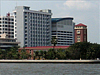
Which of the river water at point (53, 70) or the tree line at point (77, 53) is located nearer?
the river water at point (53, 70)

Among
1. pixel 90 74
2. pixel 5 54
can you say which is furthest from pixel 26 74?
A: pixel 5 54

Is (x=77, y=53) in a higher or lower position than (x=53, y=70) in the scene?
higher

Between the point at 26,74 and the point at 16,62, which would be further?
the point at 16,62

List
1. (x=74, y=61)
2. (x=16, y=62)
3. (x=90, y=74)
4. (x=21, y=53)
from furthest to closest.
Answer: (x=21, y=53), (x=16, y=62), (x=74, y=61), (x=90, y=74)

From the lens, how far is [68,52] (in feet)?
578

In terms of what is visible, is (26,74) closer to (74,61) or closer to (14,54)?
(74,61)

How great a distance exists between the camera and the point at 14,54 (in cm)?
A: 18875

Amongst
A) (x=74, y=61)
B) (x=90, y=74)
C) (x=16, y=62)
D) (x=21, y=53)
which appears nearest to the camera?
(x=90, y=74)

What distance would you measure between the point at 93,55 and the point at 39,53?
2837cm

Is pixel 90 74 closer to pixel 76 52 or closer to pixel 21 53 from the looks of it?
pixel 76 52

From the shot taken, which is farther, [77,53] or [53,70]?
[77,53]

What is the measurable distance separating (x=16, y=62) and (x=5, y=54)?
73.8 feet

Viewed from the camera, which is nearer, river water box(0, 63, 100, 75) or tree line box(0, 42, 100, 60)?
river water box(0, 63, 100, 75)

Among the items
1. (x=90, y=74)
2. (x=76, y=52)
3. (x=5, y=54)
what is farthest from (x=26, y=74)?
(x=5, y=54)
